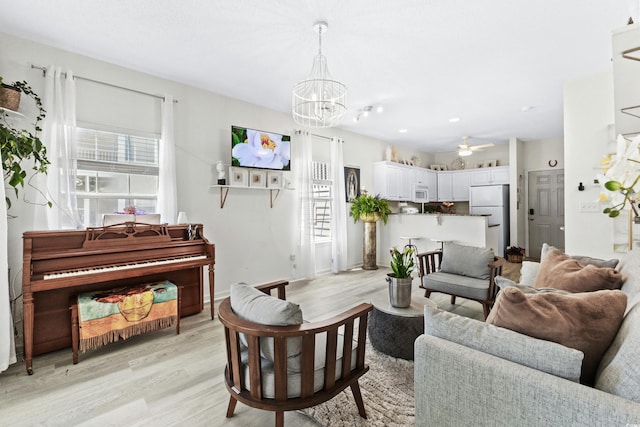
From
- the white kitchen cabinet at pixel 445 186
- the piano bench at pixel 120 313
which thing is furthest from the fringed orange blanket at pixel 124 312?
the white kitchen cabinet at pixel 445 186

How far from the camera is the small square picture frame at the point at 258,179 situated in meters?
4.23

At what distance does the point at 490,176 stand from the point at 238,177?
6.05 metres

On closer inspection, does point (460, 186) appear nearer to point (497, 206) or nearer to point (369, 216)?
point (497, 206)

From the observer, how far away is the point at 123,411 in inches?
72.9

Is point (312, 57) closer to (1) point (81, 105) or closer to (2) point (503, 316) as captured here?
(1) point (81, 105)

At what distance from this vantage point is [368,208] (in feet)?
18.7

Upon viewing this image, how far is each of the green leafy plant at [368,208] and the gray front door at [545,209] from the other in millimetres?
3824

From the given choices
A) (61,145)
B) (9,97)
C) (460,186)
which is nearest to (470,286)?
(61,145)

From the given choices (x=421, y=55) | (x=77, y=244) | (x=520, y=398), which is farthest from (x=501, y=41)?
(x=77, y=244)

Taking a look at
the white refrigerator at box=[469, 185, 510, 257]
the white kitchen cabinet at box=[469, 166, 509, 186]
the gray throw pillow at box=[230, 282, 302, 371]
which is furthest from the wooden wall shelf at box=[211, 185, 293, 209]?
the white kitchen cabinet at box=[469, 166, 509, 186]

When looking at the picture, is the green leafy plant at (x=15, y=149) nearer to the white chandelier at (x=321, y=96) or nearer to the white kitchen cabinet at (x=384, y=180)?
the white chandelier at (x=321, y=96)

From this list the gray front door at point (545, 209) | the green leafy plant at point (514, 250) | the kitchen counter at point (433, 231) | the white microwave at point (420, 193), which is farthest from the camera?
the white microwave at point (420, 193)

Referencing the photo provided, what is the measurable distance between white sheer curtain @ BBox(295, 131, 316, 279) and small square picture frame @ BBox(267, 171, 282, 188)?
1.41 feet

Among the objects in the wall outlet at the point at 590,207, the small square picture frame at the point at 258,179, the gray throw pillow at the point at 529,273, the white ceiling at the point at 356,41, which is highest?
the white ceiling at the point at 356,41
